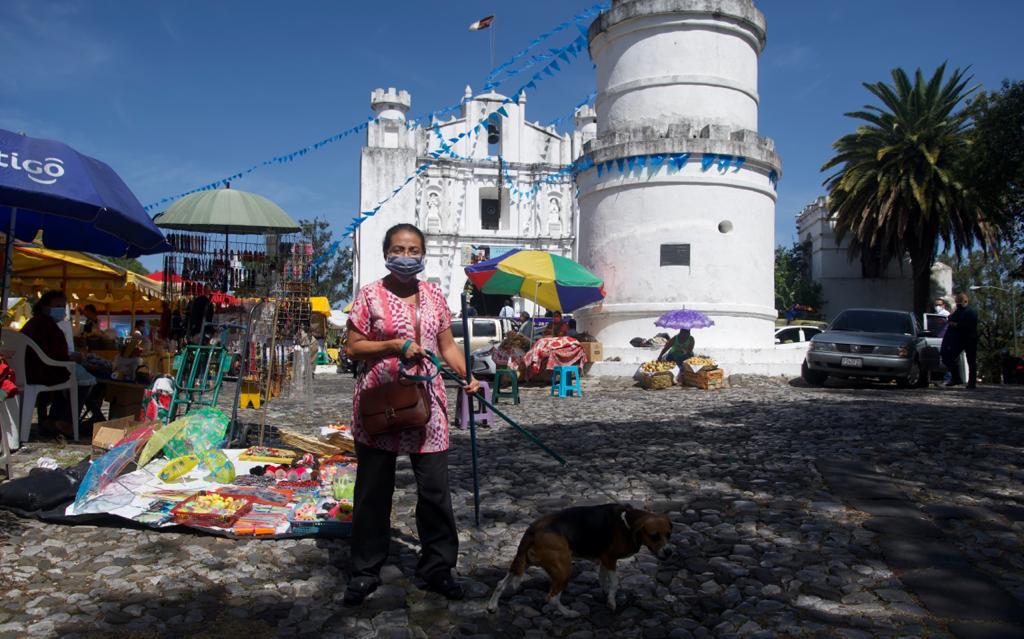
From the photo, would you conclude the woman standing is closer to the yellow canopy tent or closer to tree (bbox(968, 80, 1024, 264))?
the yellow canopy tent

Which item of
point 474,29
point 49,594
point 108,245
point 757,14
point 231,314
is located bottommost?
point 49,594

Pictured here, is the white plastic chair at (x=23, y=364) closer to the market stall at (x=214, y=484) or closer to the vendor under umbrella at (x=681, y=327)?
the market stall at (x=214, y=484)

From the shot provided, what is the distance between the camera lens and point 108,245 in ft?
28.2

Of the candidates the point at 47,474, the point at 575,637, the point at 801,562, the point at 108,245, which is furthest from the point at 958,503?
the point at 108,245

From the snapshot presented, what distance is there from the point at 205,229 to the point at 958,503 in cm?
886

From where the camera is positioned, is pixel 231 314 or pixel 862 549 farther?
pixel 231 314

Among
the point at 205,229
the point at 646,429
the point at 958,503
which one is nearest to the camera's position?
the point at 958,503

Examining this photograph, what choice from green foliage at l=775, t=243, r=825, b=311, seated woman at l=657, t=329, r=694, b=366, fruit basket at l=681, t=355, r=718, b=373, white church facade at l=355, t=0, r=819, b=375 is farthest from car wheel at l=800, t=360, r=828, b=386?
green foliage at l=775, t=243, r=825, b=311

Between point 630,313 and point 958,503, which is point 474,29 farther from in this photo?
point 958,503

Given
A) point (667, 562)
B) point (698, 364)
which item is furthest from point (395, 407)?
point (698, 364)

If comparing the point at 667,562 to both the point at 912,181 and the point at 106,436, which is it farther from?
the point at 912,181

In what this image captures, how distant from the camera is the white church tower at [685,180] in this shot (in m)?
16.4

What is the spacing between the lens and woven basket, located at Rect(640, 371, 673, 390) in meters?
13.9

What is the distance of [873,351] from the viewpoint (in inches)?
529
